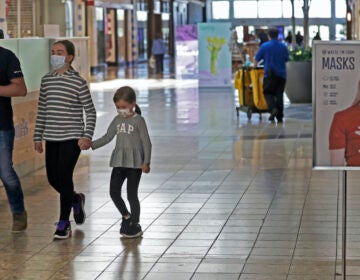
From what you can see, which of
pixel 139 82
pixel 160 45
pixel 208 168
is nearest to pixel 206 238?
pixel 208 168

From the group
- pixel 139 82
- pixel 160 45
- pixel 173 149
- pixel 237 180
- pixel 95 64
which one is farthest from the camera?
pixel 95 64

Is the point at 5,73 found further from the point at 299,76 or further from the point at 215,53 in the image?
the point at 215,53

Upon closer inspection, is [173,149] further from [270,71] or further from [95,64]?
[95,64]

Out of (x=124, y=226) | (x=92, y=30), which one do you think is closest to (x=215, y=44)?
(x=124, y=226)

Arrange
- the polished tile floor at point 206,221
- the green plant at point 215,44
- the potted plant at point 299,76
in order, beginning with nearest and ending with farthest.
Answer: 1. the polished tile floor at point 206,221
2. the potted plant at point 299,76
3. the green plant at point 215,44

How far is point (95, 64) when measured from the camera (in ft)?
148

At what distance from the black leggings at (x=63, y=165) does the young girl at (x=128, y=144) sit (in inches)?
7.6

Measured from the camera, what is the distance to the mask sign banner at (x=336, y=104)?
6.68m

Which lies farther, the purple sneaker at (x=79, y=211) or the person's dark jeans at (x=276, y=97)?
the person's dark jeans at (x=276, y=97)

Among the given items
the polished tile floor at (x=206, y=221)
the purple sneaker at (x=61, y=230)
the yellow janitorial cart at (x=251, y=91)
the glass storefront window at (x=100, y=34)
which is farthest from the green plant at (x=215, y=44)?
the glass storefront window at (x=100, y=34)

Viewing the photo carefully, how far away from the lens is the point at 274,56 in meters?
18.1

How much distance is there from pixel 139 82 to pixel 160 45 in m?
9.06

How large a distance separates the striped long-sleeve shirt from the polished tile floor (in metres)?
0.89

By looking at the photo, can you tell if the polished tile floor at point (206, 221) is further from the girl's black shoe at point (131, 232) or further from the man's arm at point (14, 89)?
the man's arm at point (14, 89)
